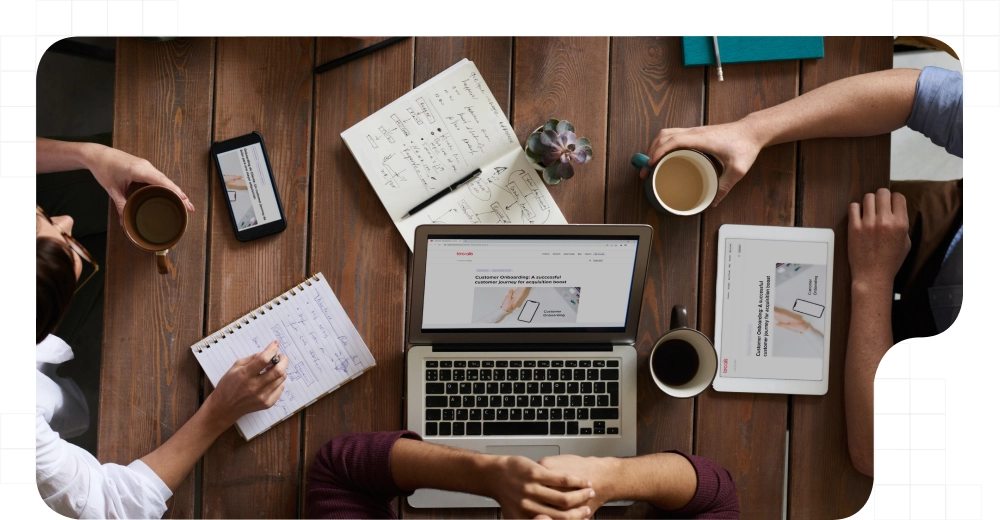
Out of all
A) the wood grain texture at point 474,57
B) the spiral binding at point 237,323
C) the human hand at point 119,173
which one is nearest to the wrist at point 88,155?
the human hand at point 119,173

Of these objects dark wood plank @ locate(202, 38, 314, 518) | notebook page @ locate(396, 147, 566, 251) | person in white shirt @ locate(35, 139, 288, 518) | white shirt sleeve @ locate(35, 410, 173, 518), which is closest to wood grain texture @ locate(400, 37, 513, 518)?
notebook page @ locate(396, 147, 566, 251)

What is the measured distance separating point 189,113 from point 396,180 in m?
0.40

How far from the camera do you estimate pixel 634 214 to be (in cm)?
121

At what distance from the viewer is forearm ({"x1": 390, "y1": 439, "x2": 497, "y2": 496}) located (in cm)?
107

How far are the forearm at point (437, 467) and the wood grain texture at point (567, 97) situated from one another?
475 mm

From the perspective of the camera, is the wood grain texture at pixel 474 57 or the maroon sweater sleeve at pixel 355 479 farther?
the wood grain texture at pixel 474 57

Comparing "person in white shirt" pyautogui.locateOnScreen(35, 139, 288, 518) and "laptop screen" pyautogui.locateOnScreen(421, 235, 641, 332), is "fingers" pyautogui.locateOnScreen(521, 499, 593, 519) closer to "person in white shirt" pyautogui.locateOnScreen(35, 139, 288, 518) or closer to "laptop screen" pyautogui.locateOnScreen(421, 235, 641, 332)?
"laptop screen" pyautogui.locateOnScreen(421, 235, 641, 332)

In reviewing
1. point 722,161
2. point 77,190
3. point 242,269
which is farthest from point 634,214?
point 77,190

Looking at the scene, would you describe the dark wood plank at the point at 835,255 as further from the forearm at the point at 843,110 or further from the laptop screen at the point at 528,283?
the laptop screen at the point at 528,283

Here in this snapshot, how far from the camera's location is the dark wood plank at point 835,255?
1.19m

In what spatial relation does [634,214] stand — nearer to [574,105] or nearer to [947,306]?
[574,105]

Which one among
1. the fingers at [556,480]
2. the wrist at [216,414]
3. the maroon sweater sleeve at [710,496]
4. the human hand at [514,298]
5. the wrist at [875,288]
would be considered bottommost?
the maroon sweater sleeve at [710,496]

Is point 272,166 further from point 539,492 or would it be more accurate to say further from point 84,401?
point 539,492

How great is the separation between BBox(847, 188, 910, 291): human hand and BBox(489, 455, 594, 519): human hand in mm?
658
